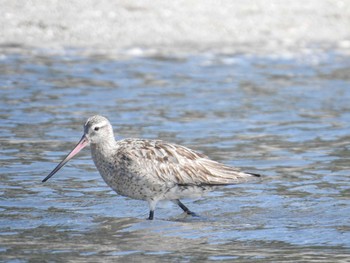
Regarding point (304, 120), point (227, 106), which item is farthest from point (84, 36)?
point (304, 120)

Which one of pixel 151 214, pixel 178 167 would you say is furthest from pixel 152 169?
pixel 151 214

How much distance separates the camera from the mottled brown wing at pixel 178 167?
376 inches

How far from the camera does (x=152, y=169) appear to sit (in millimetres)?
9531

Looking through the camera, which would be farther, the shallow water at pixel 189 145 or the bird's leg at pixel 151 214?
the bird's leg at pixel 151 214

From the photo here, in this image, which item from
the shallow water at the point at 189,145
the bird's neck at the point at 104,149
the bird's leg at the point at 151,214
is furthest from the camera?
the bird's neck at the point at 104,149

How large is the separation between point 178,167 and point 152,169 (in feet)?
0.90

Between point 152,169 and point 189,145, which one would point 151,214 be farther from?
point 189,145

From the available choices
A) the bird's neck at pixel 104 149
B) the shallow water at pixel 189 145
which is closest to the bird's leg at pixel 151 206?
the shallow water at pixel 189 145

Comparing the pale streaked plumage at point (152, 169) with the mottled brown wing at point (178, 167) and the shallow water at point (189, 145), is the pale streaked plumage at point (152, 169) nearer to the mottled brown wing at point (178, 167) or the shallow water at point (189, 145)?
the mottled brown wing at point (178, 167)

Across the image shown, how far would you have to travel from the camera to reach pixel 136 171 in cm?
948

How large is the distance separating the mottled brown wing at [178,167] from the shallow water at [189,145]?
0.34 metres

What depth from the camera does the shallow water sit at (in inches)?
336

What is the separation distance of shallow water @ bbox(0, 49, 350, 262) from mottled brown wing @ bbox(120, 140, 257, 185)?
1.11 ft

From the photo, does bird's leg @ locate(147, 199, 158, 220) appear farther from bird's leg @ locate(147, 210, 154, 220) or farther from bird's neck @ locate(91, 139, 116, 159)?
bird's neck @ locate(91, 139, 116, 159)
